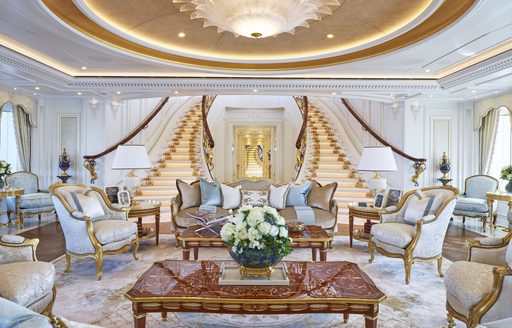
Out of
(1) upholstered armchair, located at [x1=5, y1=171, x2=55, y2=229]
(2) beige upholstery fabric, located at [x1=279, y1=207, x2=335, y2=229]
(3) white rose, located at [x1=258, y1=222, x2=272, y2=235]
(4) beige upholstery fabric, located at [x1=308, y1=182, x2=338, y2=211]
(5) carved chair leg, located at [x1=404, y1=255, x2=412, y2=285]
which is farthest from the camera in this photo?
(1) upholstered armchair, located at [x1=5, y1=171, x2=55, y2=229]

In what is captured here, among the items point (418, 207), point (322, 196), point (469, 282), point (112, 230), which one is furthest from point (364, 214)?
point (112, 230)

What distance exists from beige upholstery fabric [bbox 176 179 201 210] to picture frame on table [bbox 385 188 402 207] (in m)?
2.92

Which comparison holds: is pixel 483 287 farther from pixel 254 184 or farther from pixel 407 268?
pixel 254 184

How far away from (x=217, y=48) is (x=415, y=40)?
2.81 meters

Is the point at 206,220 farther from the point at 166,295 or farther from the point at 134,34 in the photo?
the point at 134,34

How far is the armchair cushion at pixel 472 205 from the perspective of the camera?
6074 mm

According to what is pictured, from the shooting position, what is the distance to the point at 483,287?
2191mm

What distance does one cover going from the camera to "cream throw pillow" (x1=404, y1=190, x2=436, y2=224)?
3.84m

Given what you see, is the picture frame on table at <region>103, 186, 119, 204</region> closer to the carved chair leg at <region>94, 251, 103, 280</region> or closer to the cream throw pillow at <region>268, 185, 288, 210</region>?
the carved chair leg at <region>94, 251, 103, 280</region>

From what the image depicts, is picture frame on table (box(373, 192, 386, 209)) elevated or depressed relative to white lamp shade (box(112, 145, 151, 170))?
depressed

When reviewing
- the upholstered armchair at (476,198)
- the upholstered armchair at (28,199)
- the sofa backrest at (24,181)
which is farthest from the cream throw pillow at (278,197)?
the sofa backrest at (24,181)

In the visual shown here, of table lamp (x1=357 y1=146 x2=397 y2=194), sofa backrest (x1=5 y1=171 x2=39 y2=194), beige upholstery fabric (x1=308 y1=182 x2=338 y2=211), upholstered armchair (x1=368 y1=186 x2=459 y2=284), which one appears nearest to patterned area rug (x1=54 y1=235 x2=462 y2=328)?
upholstered armchair (x1=368 y1=186 x2=459 y2=284)

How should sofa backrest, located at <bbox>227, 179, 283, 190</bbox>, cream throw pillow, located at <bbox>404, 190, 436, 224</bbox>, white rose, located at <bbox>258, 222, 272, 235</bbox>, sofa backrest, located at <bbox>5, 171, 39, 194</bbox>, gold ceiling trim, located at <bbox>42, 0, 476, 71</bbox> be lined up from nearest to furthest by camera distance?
white rose, located at <bbox>258, 222, 272, 235</bbox>
gold ceiling trim, located at <bbox>42, 0, 476, 71</bbox>
cream throw pillow, located at <bbox>404, 190, 436, 224</bbox>
sofa backrest, located at <bbox>227, 179, 283, 190</bbox>
sofa backrest, located at <bbox>5, 171, 39, 194</bbox>

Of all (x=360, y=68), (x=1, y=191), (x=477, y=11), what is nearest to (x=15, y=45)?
(x=1, y=191)
